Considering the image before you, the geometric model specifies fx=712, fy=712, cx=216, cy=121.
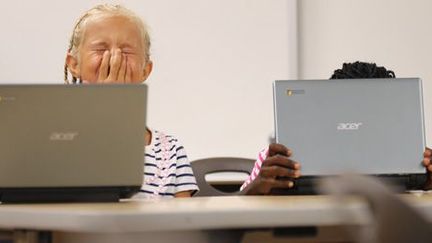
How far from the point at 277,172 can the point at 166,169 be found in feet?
1.27

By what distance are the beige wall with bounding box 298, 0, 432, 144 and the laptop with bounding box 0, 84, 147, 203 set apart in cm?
172

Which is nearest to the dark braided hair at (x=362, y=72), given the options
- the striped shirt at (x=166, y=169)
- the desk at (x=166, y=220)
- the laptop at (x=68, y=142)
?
the striped shirt at (x=166, y=169)

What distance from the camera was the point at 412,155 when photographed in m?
1.32

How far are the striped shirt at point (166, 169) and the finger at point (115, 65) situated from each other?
17cm

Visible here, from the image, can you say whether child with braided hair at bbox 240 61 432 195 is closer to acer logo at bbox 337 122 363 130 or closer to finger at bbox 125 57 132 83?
acer logo at bbox 337 122 363 130

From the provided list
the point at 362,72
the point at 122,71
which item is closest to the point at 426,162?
the point at 362,72

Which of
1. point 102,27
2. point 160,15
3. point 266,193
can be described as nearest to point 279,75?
point 160,15

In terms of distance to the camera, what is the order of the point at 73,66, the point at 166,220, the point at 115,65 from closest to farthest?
the point at 166,220 < the point at 115,65 < the point at 73,66

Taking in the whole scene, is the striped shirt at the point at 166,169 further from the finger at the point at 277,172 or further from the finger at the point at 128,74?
the finger at the point at 277,172

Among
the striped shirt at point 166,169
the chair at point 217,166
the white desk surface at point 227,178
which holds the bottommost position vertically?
the white desk surface at point 227,178

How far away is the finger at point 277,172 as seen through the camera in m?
1.33

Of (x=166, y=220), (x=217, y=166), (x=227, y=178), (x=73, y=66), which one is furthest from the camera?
(x=227, y=178)

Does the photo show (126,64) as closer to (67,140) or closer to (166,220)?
(67,140)

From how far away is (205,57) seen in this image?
2676mm
